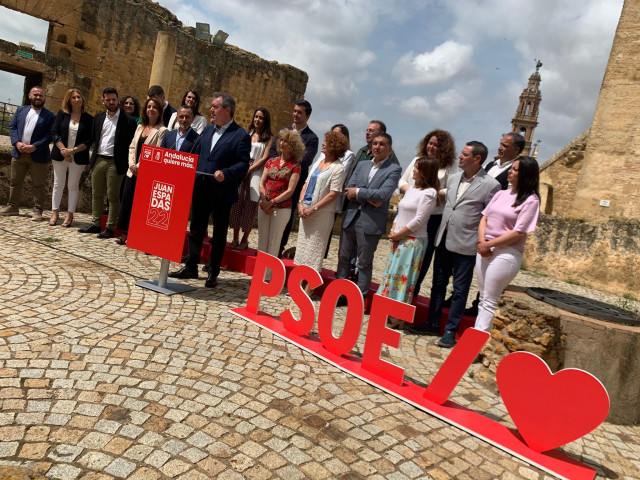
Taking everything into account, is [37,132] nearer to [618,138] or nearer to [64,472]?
[64,472]

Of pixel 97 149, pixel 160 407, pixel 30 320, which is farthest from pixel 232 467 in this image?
pixel 97 149

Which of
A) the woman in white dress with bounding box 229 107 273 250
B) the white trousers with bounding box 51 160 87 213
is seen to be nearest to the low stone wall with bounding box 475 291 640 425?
the woman in white dress with bounding box 229 107 273 250

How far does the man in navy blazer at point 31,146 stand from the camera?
6.88 m

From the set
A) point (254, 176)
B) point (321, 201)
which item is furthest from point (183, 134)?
point (321, 201)

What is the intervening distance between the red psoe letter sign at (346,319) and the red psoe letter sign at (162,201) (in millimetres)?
1729

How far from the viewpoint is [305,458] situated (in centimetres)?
240

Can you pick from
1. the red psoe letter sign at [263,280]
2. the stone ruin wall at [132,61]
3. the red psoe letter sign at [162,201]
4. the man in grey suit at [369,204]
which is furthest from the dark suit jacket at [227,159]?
the stone ruin wall at [132,61]

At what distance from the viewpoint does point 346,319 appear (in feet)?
11.8

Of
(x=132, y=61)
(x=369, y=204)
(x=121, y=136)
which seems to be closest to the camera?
(x=369, y=204)

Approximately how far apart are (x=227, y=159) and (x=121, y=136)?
2397 millimetres

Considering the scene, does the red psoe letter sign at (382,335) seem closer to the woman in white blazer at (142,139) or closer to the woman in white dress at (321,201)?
the woman in white dress at (321,201)

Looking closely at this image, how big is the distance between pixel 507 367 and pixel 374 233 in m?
2.33

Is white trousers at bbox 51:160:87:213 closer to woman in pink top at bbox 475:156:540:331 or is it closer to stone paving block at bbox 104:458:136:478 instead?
stone paving block at bbox 104:458:136:478

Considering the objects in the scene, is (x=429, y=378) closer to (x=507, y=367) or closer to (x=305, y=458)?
(x=507, y=367)
